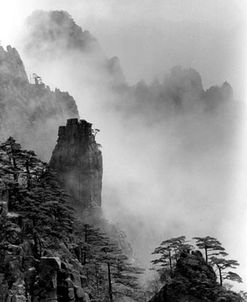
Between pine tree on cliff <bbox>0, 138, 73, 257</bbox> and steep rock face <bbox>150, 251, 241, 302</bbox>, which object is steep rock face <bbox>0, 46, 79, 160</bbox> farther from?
steep rock face <bbox>150, 251, 241, 302</bbox>

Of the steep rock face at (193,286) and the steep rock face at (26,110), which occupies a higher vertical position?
the steep rock face at (26,110)

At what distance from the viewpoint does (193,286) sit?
4356 cm

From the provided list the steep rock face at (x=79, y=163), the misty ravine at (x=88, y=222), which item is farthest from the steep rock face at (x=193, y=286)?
the steep rock face at (x=79, y=163)

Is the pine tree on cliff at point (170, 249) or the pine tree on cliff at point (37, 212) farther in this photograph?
the pine tree on cliff at point (170, 249)

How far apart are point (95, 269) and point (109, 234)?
164 ft

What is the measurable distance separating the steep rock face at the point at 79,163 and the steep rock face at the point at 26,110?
32158mm

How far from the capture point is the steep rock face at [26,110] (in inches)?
5571

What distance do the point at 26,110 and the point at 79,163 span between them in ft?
166

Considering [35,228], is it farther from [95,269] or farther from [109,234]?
[109,234]

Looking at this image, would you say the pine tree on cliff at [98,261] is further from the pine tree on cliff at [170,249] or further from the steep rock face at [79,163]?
the steep rock face at [79,163]

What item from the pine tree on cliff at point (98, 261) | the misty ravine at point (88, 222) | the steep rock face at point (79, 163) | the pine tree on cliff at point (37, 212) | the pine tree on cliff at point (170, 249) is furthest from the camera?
the steep rock face at point (79, 163)

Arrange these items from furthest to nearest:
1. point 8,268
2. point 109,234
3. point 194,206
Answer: point 194,206, point 109,234, point 8,268

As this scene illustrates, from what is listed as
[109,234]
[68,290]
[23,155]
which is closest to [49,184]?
[23,155]

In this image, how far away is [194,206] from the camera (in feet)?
A: 623
